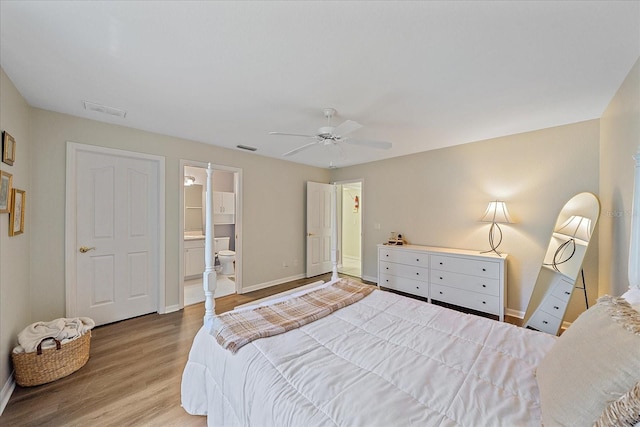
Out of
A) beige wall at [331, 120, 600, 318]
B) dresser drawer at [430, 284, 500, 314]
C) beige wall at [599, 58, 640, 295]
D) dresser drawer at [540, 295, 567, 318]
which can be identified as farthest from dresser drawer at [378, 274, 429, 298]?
beige wall at [599, 58, 640, 295]

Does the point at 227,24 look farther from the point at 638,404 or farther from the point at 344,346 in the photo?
the point at 638,404

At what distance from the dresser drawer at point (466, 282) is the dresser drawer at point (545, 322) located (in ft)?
1.26

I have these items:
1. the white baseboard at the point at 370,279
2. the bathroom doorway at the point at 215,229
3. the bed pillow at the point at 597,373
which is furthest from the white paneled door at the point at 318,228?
the bed pillow at the point at 597,373

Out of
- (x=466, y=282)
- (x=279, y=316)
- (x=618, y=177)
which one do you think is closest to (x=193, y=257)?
(x=279, y=316)

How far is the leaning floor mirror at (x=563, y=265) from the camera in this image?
245cm

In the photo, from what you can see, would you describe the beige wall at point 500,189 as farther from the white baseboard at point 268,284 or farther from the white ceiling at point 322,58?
the white baseboard at point 268,284

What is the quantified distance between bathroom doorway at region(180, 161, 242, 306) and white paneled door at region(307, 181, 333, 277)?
1444 mm

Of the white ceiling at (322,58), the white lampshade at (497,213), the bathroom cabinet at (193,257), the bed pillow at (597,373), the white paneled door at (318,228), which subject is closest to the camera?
the bed pillow at (597,373)

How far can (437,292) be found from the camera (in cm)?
346

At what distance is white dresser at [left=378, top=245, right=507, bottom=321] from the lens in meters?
2.99

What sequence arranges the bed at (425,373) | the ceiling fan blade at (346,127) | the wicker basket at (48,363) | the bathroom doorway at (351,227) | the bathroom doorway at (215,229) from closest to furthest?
the bed at (425,373) → the wicker basket at (48,363) → the ceiling fan blade at (346,127) → the bathroom doorway at (215,229) → the bathroom doorway at (351,227)

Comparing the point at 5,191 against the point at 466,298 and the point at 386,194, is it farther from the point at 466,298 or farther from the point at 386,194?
the point at 466,298

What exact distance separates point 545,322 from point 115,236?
4910 mm

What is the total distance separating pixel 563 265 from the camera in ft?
Result: 8.61
